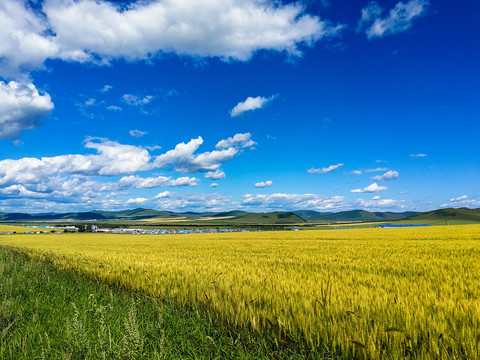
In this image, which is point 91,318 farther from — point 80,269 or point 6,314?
point 80,269

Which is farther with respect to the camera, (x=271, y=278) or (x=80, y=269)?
(x=80, y=269)

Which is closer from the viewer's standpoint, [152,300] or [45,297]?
[152,300]

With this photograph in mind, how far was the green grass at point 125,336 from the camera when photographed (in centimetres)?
281

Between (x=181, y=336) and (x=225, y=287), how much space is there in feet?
5.29

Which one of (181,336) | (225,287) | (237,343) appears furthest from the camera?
(225,287)

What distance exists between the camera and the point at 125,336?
2639mm

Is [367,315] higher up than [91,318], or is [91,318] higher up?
[367,315]

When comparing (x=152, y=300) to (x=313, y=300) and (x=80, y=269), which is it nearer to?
(x=313, y=300)

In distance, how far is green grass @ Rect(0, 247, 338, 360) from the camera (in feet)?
9.21

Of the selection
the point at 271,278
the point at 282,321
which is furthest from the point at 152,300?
the point at 282,321

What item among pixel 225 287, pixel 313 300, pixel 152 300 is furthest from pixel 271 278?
pixel 152 300

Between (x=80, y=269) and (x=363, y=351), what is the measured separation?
9.19 metres

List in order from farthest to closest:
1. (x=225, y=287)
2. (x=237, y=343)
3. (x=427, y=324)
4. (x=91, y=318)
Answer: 1. (x=225, y=287)
2. (x=91, y=318)
3. (x=237, y=343)
4. (x=427, y=324)

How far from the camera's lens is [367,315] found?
3.21 metres
